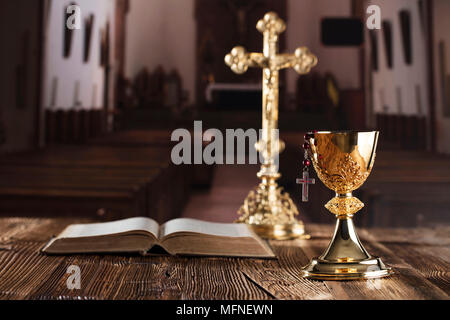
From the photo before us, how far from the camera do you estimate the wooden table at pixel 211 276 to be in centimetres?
109

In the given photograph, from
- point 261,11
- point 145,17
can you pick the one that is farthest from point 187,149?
point 261,11

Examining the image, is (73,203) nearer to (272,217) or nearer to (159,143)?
(272,217)

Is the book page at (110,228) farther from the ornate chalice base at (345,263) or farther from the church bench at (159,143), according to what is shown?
the church bench at (159,143)

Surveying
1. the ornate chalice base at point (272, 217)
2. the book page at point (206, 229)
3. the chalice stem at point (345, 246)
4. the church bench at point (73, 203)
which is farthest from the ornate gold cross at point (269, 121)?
the church bench at point (73, 203)

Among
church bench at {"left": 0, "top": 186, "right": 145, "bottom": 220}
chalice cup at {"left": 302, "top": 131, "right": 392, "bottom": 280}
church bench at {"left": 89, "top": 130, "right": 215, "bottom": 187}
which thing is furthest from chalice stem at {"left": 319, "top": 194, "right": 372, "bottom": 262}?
church bench at {"left": 89, "top": 130, "right": 215, "bottom": 187}

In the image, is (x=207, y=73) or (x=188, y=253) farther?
(x=207, y=73)

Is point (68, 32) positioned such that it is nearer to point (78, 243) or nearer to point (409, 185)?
point (409, 185)

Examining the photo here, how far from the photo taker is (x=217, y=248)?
1.45 m

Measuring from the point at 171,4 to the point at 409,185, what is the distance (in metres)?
9.12

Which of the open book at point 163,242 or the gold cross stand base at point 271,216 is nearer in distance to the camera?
the open book at point 163,242

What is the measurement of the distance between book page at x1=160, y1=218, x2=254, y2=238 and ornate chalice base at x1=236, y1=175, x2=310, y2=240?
105 mm

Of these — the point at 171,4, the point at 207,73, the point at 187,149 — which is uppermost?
the point at 171,4

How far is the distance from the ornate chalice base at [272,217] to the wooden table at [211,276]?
0.08 metres

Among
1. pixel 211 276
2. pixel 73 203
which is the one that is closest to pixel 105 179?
pixel 73 203
